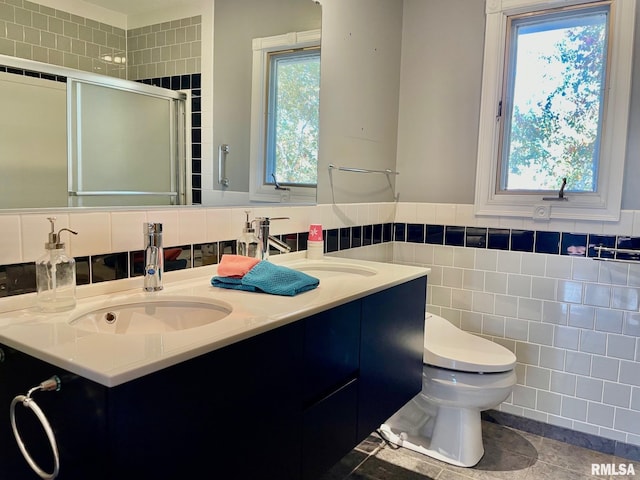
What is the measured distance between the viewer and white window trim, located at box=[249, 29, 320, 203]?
6.23 feet

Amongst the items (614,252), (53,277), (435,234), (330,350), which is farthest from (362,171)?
(53,277)

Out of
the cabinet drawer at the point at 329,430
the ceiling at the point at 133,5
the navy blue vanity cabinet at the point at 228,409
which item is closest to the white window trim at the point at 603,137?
the navy blue vanity cabinet at the point at 228,409

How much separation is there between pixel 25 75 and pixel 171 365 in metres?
0.80

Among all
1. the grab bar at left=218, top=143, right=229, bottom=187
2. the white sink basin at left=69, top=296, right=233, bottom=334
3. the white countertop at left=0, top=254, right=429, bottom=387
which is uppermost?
the grab bar at left=218, top=143, right=229, bottom=187

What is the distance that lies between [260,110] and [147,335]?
48.3 inches

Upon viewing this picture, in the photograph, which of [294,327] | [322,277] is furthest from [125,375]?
[322,277]

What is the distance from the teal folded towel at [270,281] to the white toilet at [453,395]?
2.88 feet

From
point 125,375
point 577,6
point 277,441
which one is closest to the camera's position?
point 125,375

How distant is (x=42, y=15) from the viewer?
117 cm

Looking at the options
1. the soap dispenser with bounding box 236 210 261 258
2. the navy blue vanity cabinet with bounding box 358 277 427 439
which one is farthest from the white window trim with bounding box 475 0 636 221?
the soap dispenser with bounding box 236 210 261 258

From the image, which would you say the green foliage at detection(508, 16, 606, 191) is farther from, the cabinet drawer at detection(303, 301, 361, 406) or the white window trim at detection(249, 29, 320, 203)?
the cabinet drawer at detection(303, 301, 361, 406)

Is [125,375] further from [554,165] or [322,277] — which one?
[554,165]

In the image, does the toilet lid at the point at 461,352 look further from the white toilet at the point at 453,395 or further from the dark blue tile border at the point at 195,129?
the dark blue tile border at the point at 195,129

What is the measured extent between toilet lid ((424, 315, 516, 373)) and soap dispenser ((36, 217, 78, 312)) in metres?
1.42
